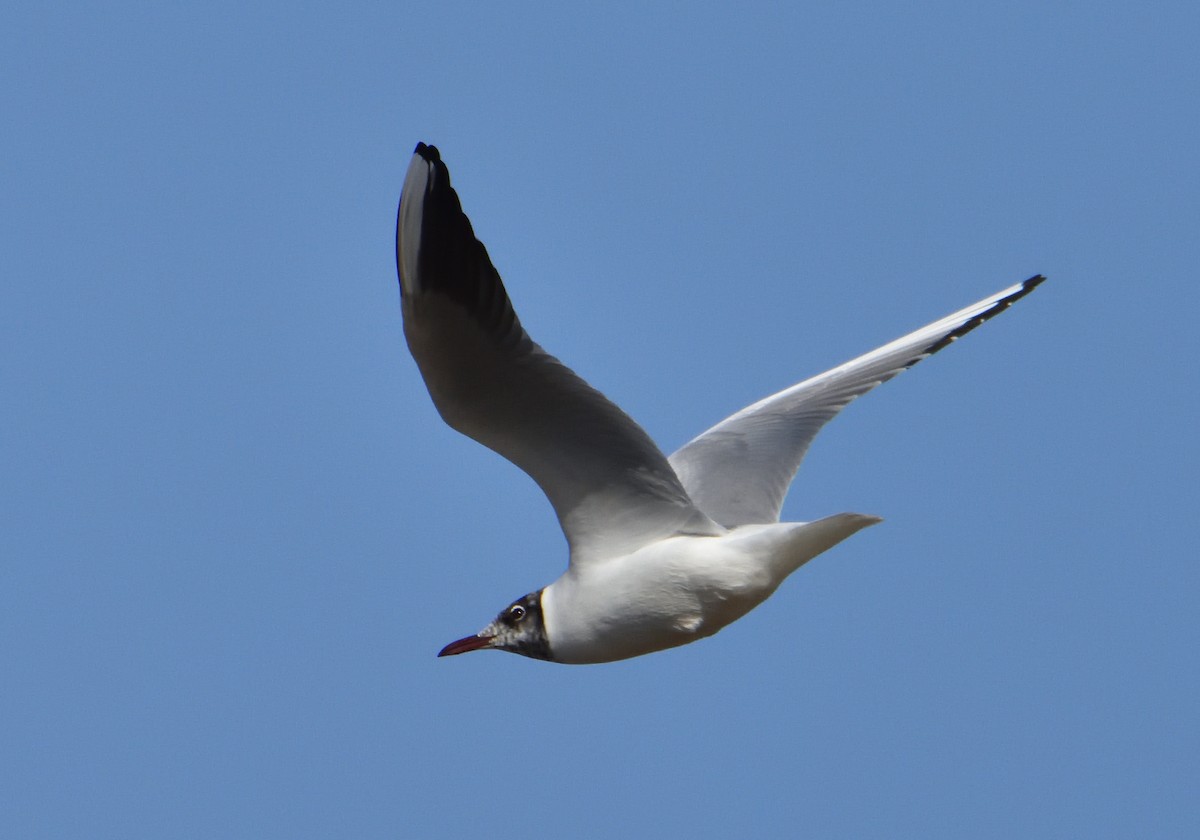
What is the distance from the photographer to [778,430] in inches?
245

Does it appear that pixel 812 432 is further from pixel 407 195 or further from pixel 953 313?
pixel 407 195

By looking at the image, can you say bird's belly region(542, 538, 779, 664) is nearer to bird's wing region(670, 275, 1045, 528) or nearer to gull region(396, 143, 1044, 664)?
gull region(396, 143, 1044, 664)

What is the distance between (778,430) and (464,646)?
4.50 feet

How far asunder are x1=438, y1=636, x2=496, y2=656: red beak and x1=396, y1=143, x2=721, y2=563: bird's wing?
0.59 metres

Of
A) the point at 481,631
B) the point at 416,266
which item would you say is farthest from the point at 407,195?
the point at 481,631

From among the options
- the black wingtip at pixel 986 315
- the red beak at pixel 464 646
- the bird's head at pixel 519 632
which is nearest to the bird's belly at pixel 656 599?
the bird's head at pixel 519 632

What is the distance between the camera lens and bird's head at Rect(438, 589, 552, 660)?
5602mm

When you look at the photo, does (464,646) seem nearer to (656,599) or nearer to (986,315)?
(656,599)

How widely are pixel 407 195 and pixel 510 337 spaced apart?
0.47 m

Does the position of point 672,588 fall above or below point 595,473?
below

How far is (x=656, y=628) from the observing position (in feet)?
17.2

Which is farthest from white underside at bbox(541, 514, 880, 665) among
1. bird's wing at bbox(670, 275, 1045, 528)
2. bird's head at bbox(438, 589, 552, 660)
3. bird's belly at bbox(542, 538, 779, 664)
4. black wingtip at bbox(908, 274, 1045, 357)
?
black wingtip at bbox(908, 274, 1045, 357)

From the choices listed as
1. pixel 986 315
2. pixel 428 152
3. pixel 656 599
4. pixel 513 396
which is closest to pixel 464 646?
pixel 656 599

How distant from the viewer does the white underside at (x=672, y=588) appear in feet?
16.7
